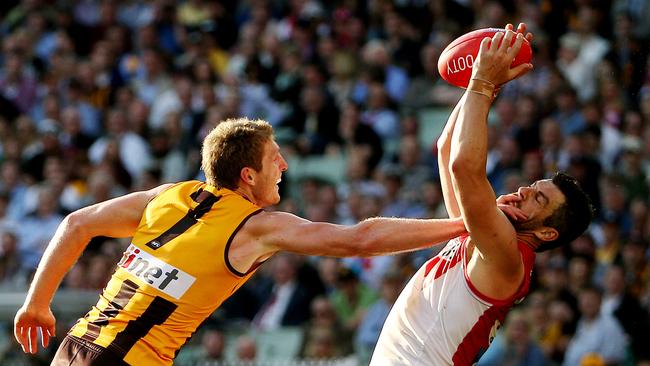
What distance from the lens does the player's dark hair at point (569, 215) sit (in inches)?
213

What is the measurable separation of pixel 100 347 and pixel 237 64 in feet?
33.7

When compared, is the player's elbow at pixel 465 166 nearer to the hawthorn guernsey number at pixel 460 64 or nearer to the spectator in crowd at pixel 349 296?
the hawthorn guernsey number at pixel 460 64

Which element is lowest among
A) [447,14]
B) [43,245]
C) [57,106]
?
[43,245]

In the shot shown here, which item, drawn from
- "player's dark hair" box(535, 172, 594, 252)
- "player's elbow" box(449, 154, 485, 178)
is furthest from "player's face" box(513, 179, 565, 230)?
"player's elbow" box(449, 154, 485, 178)

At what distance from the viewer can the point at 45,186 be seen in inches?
551

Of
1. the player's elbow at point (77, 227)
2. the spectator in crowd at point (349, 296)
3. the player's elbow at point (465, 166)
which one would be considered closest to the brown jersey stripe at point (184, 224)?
the player's elbow at point (77, 227)

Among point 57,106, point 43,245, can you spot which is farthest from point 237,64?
point 43,245

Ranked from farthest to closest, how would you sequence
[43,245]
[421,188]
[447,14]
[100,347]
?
[447,14] → [43,245] → [421,188] → [100,347]

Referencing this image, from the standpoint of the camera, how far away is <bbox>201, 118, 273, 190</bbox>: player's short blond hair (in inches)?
220

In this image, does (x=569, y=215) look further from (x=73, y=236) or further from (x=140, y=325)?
(x=73, y=236)

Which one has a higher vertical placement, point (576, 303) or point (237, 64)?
point (237, 64)

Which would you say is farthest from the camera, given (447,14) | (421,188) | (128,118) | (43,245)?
(128,118)

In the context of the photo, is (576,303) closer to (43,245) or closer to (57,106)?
(43,245)

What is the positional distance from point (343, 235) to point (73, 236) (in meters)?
1.33
